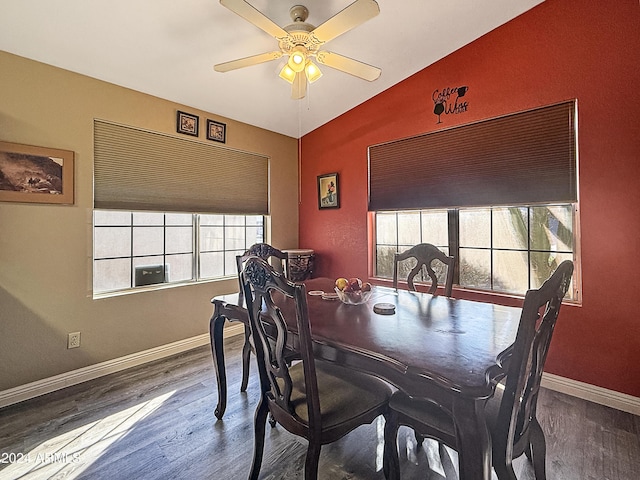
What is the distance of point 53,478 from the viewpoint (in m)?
1.62

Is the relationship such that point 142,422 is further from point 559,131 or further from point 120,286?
point 559,131

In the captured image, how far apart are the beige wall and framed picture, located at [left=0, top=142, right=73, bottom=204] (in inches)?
2.3

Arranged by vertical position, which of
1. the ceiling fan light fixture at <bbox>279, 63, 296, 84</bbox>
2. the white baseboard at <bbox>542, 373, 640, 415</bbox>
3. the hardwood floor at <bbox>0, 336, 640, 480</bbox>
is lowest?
the hardwood floor at <bbox>0, 336, 640, 480</bbox>

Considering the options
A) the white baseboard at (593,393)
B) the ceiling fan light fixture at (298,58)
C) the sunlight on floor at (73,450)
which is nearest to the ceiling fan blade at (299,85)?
the ceiling fan light fixture at (298,58)

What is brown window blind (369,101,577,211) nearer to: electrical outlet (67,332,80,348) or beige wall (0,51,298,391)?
beige wall (0,51,298,391)

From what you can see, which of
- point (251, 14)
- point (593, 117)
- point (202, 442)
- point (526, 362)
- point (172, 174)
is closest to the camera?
point (526, 362)

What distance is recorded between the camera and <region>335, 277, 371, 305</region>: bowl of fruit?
1.96 metres

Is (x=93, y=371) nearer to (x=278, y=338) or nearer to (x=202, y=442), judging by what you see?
(x=202, y=442)

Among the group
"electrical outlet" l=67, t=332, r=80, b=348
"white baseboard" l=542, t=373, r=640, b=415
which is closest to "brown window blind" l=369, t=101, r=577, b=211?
"white baseboard" l=542, t=373, r=640, b=415

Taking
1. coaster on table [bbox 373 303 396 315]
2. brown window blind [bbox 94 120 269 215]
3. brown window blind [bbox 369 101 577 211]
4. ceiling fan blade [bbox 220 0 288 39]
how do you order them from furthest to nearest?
1. brown window blind [bbox 94 120 269 215]
2. brown window blind [bbox 369 101 577 211]
3. coaster on table [bbox 373 303 396 315]
4. ceiling fan blade [bbox 220 0 288 39]

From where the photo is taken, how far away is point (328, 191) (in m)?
4.05

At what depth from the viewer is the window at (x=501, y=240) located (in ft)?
8.38

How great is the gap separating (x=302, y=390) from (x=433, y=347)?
26.3 inches

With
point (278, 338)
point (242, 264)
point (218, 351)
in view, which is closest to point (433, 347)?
point (278, 338)
